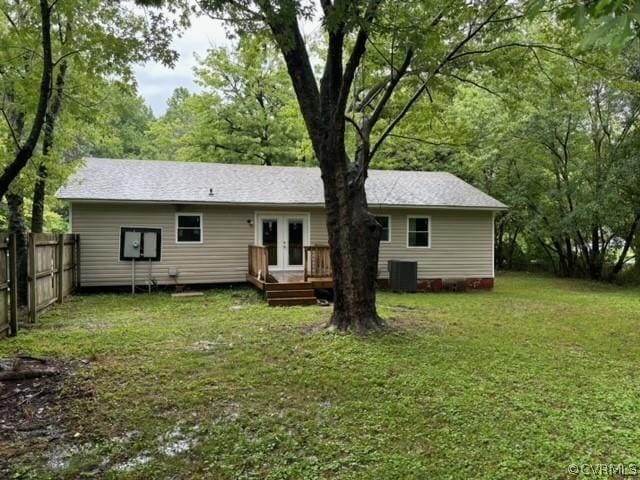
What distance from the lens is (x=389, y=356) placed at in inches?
223

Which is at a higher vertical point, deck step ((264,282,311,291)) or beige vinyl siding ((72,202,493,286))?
beige vinyl siding ((72,202,493,286))

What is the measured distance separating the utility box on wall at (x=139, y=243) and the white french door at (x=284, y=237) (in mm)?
2812

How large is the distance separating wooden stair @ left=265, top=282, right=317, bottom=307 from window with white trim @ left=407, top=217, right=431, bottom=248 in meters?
4.61

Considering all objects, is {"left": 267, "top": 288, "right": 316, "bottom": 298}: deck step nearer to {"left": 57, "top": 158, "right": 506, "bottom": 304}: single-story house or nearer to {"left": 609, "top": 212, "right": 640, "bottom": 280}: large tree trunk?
{"left": 57, "top": 158, "right": 506, "bottom": 304}: single-story house

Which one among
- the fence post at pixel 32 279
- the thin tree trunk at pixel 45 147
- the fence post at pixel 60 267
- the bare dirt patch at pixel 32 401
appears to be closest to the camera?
the bare dirt patch at pixel 32 401

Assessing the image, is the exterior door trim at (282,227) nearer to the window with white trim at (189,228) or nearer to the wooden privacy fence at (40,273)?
the window with white trim at (189,228)

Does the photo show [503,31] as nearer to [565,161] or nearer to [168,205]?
[168,205]

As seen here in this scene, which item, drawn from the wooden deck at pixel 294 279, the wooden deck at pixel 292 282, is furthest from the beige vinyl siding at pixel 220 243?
the wooden deck at pixel 292 282

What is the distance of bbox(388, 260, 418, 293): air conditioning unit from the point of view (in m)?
12.6

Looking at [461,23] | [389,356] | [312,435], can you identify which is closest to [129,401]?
[312,435]

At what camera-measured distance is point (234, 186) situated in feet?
43.0

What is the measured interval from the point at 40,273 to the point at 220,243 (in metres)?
5.14

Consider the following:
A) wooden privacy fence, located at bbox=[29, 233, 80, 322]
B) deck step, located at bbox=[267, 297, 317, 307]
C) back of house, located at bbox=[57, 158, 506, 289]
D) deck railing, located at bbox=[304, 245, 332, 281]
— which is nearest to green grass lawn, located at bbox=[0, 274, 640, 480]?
wooden privacy fence, located at bbox=[29, 233, 80, 322]

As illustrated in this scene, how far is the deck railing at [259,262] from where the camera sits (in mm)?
10656
